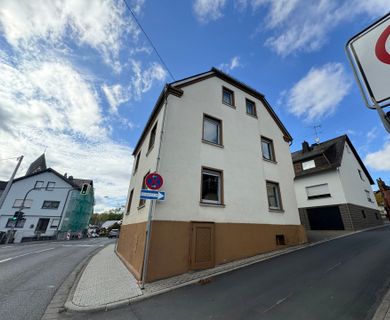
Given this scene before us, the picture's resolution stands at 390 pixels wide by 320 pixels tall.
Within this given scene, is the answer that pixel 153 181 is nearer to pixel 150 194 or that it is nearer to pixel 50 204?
pixel 150 194

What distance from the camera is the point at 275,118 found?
13.8 metres

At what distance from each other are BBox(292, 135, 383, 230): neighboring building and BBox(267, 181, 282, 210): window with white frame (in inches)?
416

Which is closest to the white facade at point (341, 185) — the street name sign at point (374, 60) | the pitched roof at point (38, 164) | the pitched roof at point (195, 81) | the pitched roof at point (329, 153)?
the pitched roof at point (329, 153)

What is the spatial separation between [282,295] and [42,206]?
4205 centimetres

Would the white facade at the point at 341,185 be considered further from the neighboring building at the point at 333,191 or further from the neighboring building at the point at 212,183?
the neighboring building at the point at 212,183

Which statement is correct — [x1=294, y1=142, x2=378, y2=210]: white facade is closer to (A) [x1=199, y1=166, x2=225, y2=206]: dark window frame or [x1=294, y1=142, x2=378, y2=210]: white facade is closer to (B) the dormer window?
(B) the dormer window

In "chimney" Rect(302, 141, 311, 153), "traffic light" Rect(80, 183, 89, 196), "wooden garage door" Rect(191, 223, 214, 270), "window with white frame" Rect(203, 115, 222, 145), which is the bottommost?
"wooden garage door" Rect(191, 223, 214, 270)

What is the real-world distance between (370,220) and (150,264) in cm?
2464

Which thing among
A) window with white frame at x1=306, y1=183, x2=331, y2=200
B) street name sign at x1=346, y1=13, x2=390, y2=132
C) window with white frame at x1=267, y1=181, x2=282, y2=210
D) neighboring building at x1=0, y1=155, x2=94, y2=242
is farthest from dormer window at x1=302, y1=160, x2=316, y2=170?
neighboring building at x1=0, y1=155, x2=94, y2=242

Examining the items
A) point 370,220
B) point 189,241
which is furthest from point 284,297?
point 370,220

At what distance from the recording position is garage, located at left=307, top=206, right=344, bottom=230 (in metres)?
17.3

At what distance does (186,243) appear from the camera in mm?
7258

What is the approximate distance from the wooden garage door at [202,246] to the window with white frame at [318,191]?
644 inches

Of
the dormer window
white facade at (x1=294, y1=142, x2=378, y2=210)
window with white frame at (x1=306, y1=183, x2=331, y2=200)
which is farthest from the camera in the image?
the dormer window
